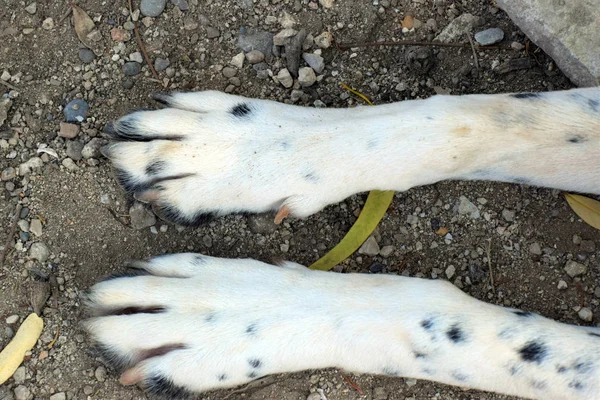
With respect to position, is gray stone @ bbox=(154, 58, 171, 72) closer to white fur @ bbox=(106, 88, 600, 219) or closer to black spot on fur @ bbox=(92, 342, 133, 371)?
white fur @ bbox=(106, 88, 600, 219)

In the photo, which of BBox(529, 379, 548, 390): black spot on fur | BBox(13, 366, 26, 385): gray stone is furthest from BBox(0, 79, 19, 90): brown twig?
BBox(529, 379, 548, 390): black spot on fur

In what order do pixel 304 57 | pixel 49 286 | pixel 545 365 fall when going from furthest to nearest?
pixel 304 57
pixel 49 286
pixel 545 365

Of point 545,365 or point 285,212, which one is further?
point 285,212

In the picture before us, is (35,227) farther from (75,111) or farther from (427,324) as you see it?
(427,324)

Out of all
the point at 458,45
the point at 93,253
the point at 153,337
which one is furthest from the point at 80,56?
the point at 458,45

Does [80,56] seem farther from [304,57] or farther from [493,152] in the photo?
[493,152]

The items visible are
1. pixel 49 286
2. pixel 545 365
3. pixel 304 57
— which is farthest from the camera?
pixel 304 57

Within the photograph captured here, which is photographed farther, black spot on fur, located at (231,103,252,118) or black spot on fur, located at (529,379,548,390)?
black spot on fur, located at (231,103,252,118)

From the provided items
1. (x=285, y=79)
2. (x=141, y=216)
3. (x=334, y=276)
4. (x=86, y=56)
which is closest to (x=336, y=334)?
(x=334, y=276)
